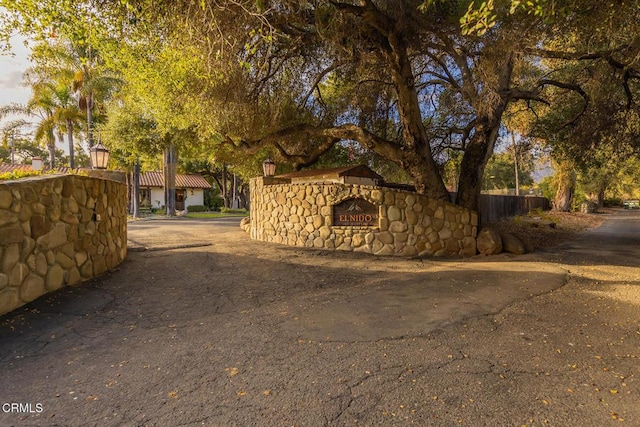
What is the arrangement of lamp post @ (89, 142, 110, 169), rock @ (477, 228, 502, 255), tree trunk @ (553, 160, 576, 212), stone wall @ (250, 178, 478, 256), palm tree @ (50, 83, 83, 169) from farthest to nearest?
1. tree trunk @ (553, 160, 576, 212)
2. palm tree @ (50, 83, 83, 169)
3. rock @ (477, 228, 502, 255)
4. stone wall @ (250, 178, 478, 256)
5. lamp post @ (89, 142, 110, 169)

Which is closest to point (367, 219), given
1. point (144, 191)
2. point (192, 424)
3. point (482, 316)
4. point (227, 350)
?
point (482, 316)

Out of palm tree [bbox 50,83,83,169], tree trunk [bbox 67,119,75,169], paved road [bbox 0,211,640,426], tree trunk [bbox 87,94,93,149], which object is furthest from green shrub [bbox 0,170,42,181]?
tree trunk [bbox 67,119,75,169]

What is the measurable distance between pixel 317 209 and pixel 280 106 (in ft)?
12.3

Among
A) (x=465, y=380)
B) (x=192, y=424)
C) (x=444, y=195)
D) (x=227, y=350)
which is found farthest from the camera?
(x=444, y=195)

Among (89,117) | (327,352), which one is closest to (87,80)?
(89,117)

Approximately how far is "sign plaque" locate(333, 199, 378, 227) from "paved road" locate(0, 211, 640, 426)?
3033 mm

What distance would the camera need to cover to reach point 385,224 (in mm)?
8859

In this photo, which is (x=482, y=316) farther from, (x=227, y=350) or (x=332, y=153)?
(x=332, y=153)

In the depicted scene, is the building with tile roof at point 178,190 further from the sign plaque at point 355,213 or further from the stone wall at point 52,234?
the stone wall at point 52,234

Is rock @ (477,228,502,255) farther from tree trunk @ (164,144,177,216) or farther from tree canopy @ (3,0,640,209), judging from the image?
tree trunk @ (164,144,177,216)

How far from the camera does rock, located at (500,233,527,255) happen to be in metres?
8.98

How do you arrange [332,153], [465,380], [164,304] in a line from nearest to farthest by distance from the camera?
[465,380] → [164,304] → [332,153]

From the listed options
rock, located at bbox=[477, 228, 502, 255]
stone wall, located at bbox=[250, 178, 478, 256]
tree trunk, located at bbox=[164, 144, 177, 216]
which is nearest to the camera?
stone wall, located at bbox=[250, 178, 478, 256]

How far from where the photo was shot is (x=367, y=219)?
354 inches
